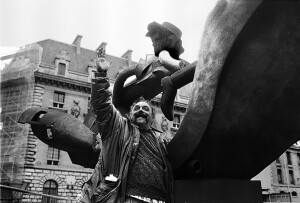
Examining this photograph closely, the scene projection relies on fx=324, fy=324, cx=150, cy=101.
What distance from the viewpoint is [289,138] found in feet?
9.12

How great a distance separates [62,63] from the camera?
26.7 metres

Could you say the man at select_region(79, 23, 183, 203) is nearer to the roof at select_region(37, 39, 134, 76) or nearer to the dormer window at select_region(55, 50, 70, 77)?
the dormer window at select_region(55, 50, 70, 77)

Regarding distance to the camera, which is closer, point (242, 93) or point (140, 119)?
point (242, 93)

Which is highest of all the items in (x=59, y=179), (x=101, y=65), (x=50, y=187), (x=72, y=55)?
(x=72, y=55)

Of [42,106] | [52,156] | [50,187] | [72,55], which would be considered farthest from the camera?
[72,55]

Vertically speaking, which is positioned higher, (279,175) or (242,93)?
(279,175)

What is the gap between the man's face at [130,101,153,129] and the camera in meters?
2.99

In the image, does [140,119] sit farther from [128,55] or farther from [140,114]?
[128,55]

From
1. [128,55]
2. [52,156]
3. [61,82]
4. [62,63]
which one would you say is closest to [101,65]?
[52,156]

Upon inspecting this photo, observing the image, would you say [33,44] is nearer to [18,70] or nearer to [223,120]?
[18,70]

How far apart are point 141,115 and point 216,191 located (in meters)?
0.94

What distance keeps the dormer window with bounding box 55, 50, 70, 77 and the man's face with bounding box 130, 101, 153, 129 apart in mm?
24094

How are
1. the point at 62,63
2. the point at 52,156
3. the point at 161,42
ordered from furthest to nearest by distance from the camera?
the point at 62,63 → the point at 52,156 → the point at 161,42

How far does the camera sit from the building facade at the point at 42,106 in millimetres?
21703
